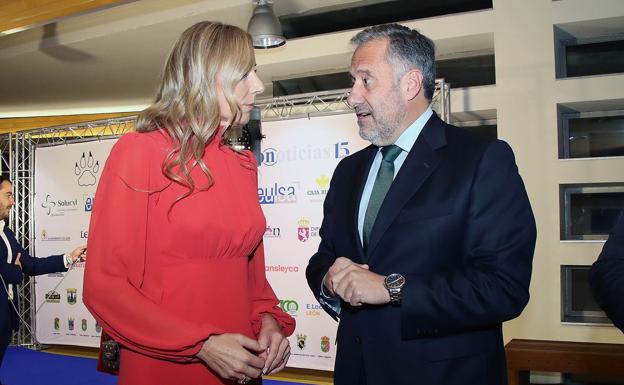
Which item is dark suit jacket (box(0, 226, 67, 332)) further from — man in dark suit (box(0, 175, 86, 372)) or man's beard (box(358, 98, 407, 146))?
man's beard (box(358, 98, 407, 146))

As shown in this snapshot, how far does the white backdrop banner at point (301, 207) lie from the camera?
5453mm

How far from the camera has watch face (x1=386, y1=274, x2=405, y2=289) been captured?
1.55 meters

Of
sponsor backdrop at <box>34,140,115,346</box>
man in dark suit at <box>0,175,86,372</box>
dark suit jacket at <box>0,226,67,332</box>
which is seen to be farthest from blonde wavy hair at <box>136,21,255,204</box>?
sponsor backdrop at <box>34,140,115,346</box>

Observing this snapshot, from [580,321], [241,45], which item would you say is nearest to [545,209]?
[580,321]

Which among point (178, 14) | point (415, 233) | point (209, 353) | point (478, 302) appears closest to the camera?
point (209, 353)

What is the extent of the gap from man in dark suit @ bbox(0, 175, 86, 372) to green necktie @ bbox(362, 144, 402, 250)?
11.1ft

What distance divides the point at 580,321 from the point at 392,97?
13.9 feet

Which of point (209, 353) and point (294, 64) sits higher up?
point (294, 64)

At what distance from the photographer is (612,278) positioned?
1.29 m

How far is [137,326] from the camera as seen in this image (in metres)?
1.35

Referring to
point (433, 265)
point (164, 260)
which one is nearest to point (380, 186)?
point (433, 265)

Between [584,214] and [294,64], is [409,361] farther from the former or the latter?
[294,64]

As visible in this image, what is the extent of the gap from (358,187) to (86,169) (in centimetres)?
588

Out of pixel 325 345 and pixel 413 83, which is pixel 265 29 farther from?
pixel 413 83
